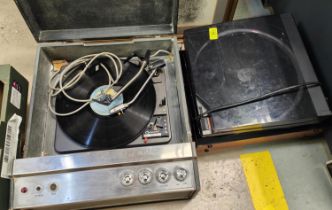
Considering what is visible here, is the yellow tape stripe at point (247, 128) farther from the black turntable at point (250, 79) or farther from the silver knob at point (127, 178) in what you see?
the silver knob at point (127, 178)

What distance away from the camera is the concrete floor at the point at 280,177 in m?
0.91

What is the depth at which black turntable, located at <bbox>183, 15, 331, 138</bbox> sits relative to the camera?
865 millimetres

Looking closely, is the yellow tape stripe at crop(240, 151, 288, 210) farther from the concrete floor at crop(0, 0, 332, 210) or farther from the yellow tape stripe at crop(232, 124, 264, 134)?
the yellow tape stripe at crop(232, 124, 264, 134)

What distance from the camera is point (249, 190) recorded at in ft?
3.07

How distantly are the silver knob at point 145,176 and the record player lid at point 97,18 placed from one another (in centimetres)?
48

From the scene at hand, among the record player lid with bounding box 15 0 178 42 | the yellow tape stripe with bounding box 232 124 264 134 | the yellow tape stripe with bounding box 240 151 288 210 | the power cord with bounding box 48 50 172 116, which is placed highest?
the record player lid with bounding box 15 0 178 42

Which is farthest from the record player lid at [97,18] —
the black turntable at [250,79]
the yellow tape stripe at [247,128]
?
the yellow tape stripe at [247,128]

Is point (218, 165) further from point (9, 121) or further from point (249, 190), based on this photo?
point (9, 121)

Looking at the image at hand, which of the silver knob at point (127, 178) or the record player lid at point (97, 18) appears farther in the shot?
the record player lid at point (97, 18)

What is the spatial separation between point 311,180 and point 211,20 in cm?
81

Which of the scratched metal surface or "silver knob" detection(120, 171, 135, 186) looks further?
the scratched metal surface

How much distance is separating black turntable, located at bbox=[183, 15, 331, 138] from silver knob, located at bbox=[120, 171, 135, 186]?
0.26m

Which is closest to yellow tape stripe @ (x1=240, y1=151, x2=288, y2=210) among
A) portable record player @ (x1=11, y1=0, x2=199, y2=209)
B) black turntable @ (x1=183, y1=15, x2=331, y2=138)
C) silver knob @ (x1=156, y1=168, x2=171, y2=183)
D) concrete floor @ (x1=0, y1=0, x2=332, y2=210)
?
concrete floor @ (x1=0, y1=0, x2=332, y2=210)

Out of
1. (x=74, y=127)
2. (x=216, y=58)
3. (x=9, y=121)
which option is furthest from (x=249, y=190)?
(x=9, y=121)
